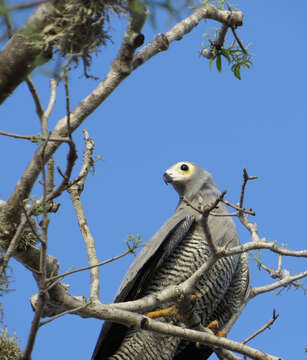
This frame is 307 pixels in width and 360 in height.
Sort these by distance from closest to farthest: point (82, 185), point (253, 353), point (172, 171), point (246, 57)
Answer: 1. point (253, 353)
2. point (246, 57)
3. point (82, 185)
4. point (172, 171)

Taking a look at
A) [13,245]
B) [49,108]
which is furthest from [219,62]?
[13,245]

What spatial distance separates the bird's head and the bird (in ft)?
1.61

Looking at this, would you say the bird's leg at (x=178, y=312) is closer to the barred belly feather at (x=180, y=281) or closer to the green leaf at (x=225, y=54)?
the barred belly feather at (x=180, y=281)

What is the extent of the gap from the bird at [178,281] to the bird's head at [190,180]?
491 millimetres

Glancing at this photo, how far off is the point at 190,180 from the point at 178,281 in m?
1.63

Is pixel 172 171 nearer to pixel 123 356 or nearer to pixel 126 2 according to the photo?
pixel 123 356

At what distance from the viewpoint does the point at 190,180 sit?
23.9 ft

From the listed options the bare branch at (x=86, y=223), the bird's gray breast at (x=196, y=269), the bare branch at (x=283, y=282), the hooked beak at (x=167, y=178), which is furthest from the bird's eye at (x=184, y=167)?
the bare branch at (x=283, y=282)

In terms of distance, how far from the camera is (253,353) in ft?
14.9

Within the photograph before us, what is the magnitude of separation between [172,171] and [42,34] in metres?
4.43

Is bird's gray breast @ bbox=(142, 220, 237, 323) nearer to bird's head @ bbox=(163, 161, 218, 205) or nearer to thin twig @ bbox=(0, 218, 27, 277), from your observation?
bird's head @ bbox=(163, 161, 218, 205)

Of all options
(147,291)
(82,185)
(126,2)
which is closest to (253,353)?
(147,291)

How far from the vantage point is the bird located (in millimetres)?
5859

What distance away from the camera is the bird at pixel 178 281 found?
586 centimetres
